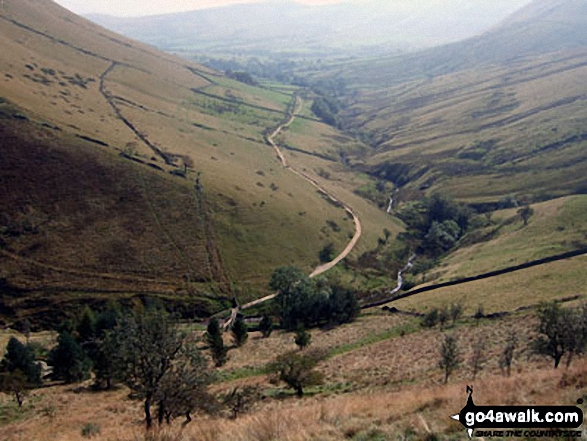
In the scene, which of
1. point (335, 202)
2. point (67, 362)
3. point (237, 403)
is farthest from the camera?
point (335, 202)

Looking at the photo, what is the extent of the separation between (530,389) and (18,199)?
106 metres

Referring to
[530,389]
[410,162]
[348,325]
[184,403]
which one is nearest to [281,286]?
[348,325]

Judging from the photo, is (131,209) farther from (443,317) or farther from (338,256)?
(443,317)

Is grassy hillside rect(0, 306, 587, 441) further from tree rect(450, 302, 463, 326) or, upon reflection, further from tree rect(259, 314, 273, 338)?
tree rect(259, 314, 273, 338)

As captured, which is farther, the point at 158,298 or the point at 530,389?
the point at 158,298

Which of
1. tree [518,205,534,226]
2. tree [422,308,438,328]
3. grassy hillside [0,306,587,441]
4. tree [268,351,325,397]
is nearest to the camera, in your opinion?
grassy hillside [0,306,587,441]

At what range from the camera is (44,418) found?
1460 inches

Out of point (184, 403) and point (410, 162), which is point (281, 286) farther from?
point (410, 162)

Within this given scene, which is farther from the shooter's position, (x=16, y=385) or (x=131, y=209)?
(x=131, y=209)

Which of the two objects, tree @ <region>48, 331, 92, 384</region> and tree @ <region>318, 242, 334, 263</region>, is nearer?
tree @ <region>48, 331, 92, 384</region>

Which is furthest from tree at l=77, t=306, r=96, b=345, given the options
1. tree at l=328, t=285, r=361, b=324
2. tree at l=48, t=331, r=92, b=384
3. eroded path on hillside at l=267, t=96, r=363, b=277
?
eroded path on hillside at l=267, t=96, r=363, b=277

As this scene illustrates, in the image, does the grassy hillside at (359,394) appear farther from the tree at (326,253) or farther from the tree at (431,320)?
the tree at (326,253)

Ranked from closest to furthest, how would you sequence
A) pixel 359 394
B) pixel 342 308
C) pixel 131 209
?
pixel 359 394, pixel 342 308, pixel 131 209

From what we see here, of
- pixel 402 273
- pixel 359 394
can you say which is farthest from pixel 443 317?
pixel 402 273
